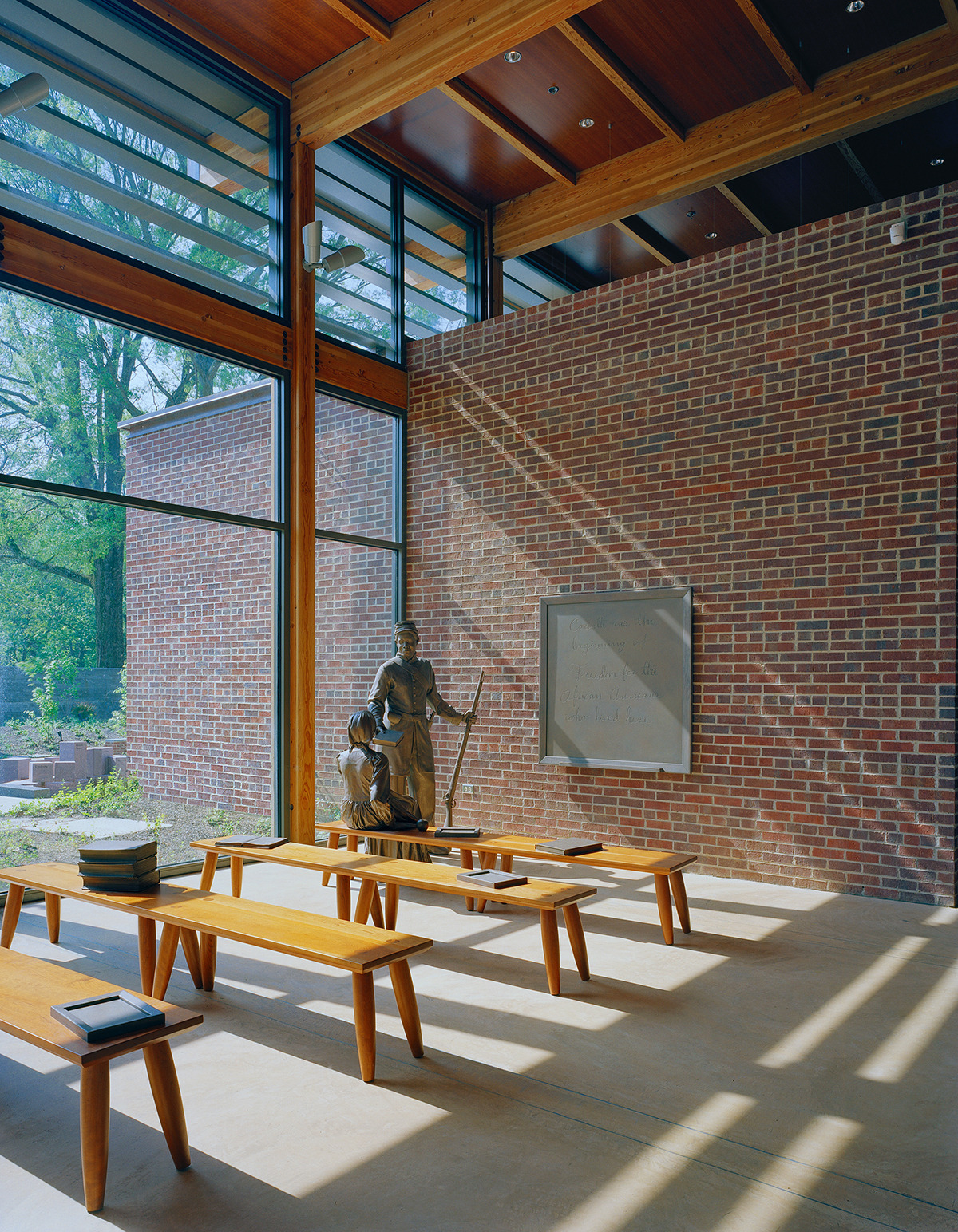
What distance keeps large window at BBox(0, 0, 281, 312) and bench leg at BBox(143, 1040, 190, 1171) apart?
177 inches

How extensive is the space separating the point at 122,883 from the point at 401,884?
122cm

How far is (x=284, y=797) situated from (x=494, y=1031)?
3361 millimetres

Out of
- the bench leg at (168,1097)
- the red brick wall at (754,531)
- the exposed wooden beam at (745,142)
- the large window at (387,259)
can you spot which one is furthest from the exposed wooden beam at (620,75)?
the bench leg at (168,1097)

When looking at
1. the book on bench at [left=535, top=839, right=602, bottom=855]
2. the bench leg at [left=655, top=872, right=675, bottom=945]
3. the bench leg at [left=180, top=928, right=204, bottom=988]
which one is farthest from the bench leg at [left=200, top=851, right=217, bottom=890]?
the bench leg at [left=655, top=872, right=675, bottom=945]

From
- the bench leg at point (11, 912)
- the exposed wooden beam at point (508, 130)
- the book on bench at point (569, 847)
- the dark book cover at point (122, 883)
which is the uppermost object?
the exposed wooden beam at point (508, 130)

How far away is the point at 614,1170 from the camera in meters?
2.18

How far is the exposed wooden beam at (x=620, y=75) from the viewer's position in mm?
5625

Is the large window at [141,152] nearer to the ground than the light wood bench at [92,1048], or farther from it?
farther from it

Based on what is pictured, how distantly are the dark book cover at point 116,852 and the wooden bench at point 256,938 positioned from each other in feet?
0.41

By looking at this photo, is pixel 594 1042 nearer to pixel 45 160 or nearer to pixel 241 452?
pixel 241 452

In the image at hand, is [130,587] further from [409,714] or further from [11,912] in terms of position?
[11,912]

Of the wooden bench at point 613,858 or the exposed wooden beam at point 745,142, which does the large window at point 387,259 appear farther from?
the wooden bench at point 613,858

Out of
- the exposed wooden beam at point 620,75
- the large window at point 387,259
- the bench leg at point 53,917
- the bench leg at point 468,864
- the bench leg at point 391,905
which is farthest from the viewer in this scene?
the large window at point 387,259

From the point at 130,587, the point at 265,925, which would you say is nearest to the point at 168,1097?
the point at 265,925
